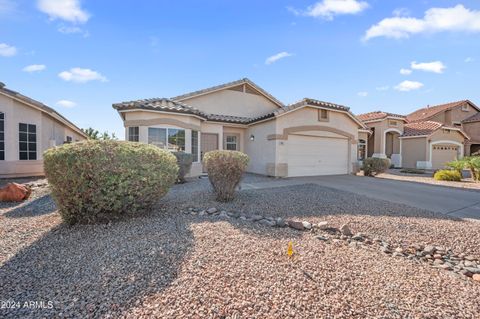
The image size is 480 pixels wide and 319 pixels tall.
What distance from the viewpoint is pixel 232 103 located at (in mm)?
17891

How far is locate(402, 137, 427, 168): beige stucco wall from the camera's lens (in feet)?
78.5

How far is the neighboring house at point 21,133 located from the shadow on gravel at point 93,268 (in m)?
10.9

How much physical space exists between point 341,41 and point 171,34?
8.56m

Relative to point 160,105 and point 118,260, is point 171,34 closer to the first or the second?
point 160,105

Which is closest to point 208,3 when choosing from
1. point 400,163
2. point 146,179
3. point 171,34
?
point 171,34

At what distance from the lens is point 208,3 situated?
9.95 metres

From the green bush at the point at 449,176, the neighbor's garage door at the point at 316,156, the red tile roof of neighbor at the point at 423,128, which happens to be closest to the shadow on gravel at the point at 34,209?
the neighbor's garage door at the point at 316,156

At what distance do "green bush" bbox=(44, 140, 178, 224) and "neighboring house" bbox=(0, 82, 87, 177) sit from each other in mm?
10439

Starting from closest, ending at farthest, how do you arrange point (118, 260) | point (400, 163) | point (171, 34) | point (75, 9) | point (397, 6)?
point (118, 260)
point (75, 9)
point (397, 6)
point (171, 34)
point (400, 163)

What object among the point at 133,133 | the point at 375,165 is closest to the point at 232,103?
the point at 133,133

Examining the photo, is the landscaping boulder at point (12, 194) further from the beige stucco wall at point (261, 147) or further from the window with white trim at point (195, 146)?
the beige stucco wall at point (261, 147)

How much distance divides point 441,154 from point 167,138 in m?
28.1

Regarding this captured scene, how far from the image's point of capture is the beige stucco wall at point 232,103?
55.9ft

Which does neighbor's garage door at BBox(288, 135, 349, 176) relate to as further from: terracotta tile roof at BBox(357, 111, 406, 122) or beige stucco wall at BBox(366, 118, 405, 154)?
terracotta tile roof at BBox(357, 111, 406, 122)
